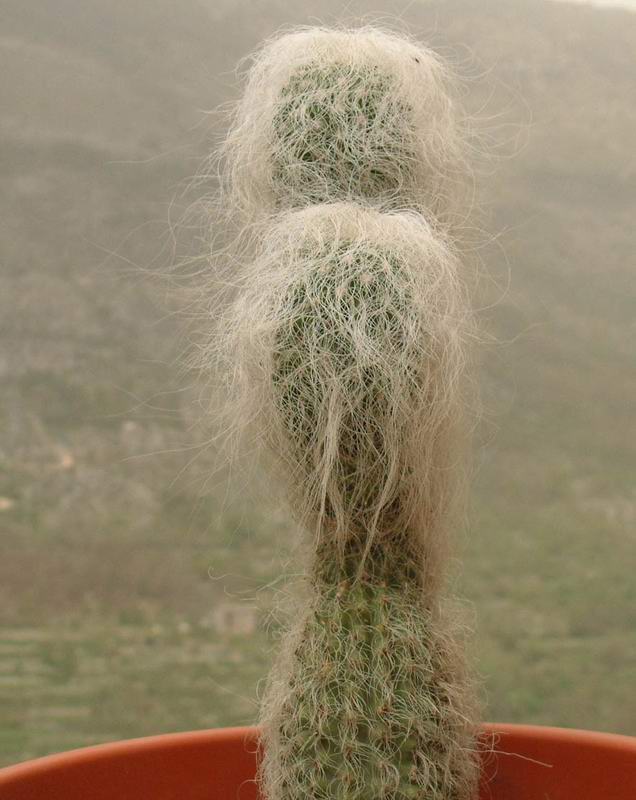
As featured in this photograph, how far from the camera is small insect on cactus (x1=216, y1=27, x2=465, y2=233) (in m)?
1.03

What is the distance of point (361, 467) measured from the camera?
0.94 meters

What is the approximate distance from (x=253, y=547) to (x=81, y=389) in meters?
0.44

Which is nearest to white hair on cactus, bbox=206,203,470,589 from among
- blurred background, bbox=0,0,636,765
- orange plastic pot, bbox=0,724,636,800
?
orange plastic pot, bbox=0,724,636,800

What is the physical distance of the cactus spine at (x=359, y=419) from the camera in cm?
92

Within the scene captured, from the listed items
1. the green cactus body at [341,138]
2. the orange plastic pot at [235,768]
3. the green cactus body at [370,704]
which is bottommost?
the orange plastic pot at [235,768]

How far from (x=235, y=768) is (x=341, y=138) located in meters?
0.74

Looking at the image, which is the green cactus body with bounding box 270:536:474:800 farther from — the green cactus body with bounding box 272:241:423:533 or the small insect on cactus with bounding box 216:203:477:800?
the green cactus body with bounding box 272:241:423:533

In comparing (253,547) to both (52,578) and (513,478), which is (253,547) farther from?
(513,478)

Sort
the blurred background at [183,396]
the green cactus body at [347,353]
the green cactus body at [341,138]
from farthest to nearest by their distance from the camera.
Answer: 1. the blurred background at [183,396]
2. the green cactus body at [341,138]
3. the green cactus body at [347,353]

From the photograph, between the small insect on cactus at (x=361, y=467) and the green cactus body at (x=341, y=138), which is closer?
the small insect on cactus at (x=361, y=467)

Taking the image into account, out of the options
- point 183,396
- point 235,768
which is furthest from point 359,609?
point 183,396

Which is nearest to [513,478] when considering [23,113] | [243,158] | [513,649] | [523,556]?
[523,556]

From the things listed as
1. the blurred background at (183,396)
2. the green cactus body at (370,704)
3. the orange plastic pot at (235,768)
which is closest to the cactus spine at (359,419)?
the green cactus body at (370,704)

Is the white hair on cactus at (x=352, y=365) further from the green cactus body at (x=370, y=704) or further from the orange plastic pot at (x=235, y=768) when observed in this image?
the orange plastic pot at (x=235, y=768)
